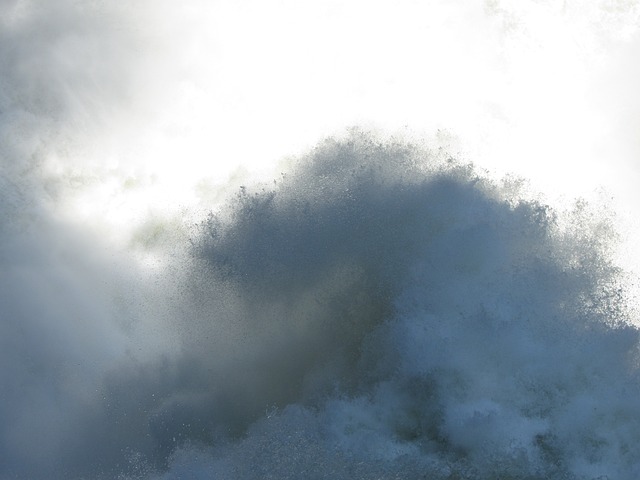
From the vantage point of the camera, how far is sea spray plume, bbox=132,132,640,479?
41.0 feet

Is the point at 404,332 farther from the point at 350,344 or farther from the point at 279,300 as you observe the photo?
the point at 279,300

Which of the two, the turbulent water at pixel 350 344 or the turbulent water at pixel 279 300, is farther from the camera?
the turbulent water at pixel 279 300

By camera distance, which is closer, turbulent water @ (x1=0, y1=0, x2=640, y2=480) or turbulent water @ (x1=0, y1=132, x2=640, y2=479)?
turbulent water @ (x1=0, y1=132, x2=640, y2=479)

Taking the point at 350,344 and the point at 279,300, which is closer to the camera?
the point at 350,344

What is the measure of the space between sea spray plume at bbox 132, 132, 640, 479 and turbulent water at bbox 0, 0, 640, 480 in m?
0.04

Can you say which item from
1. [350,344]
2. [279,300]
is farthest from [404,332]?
[279,300]

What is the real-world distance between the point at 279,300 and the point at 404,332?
2.74m

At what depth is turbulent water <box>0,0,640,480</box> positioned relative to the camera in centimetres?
1266

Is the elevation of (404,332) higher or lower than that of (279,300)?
lower

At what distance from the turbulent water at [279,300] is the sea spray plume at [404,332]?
44mm

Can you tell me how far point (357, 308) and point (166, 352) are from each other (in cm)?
420

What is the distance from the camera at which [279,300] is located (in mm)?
13602

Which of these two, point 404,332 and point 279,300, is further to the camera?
point 279,300

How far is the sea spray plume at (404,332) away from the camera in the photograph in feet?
41.0
